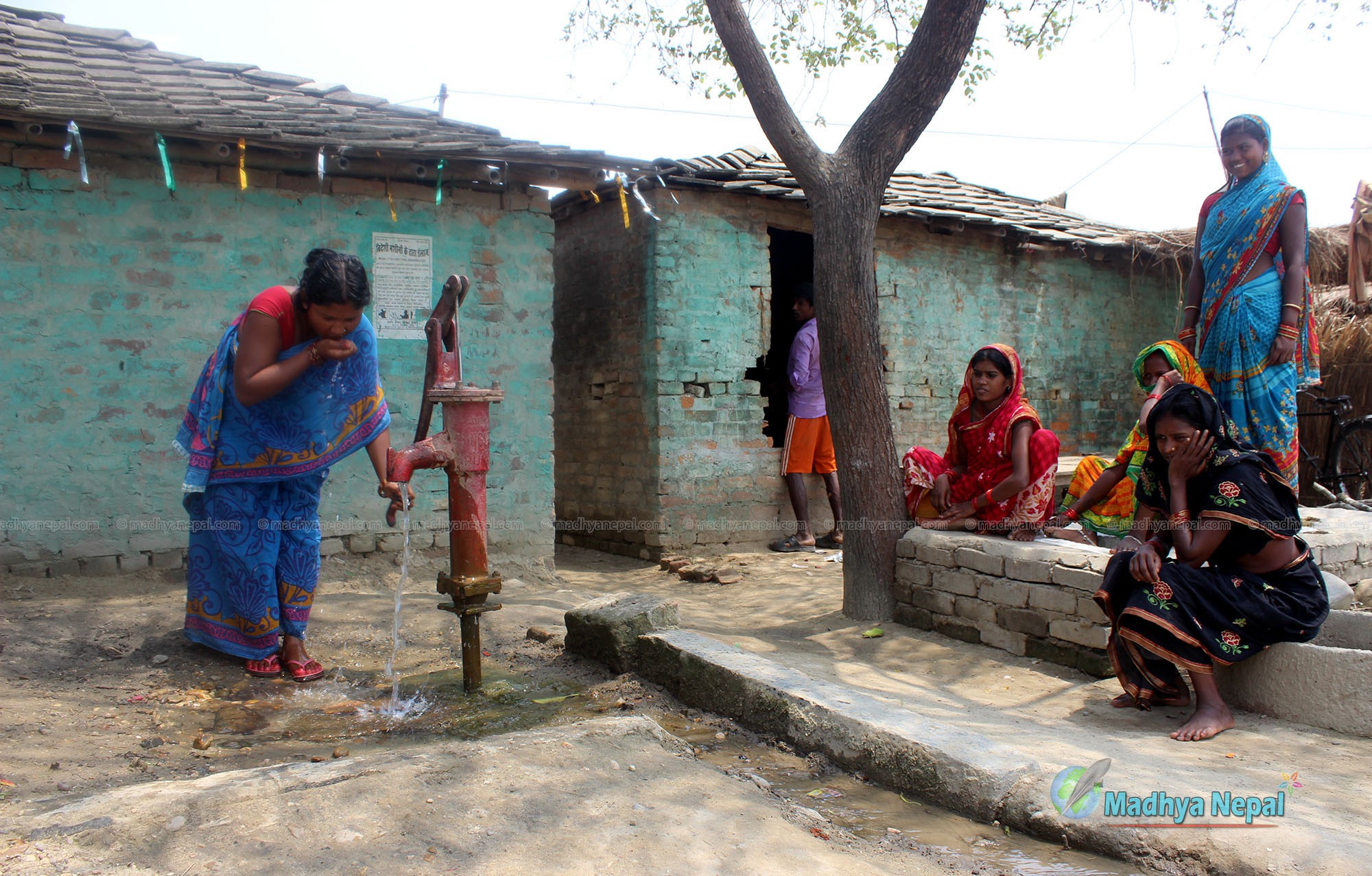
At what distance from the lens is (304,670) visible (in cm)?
337

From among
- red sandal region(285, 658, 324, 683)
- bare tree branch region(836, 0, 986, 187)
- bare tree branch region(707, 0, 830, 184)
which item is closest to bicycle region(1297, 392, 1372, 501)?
bare tree branch region(836, 0, 986, 187)

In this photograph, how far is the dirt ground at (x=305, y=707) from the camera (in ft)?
6.88

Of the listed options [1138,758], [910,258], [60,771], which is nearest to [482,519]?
[60,771]

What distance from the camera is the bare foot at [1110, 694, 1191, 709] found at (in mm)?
3078

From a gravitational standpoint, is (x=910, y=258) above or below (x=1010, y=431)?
above

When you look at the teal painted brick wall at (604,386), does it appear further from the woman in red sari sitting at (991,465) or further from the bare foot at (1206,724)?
the bare foot at (1206,724)

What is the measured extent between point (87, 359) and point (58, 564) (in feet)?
3.52

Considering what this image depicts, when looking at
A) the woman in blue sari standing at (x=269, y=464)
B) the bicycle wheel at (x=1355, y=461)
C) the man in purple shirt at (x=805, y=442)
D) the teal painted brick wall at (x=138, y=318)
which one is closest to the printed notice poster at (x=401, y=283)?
the teal painted brick wall at (x=138, y=318)

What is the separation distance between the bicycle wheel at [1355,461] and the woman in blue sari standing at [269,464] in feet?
27.8

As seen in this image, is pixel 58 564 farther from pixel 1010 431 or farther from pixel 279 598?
pixel 1010 431

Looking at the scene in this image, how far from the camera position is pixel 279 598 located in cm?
343

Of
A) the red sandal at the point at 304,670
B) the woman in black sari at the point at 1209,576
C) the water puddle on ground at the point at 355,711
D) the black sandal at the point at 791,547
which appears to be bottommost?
the black sandal at the point at 791,547

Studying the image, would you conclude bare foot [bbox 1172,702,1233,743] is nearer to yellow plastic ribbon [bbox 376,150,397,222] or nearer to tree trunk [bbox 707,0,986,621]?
tree trunk [bbox 707,0,986,621]

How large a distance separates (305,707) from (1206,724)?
9.89 feet
